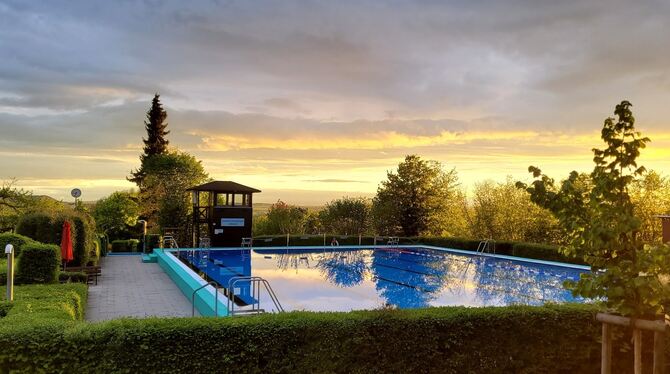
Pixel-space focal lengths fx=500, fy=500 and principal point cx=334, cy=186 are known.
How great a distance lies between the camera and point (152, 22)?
12547 mm

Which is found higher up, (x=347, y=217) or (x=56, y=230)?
(x=347, y=217)

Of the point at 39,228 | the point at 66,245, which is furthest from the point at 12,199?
the point at 66,245

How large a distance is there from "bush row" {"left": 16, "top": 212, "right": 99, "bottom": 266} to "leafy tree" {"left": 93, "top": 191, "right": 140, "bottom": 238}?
15.2 meters

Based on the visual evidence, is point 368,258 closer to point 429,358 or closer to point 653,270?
point 429,358

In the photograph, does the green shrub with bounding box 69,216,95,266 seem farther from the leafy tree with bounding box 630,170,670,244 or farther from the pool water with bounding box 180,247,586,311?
the leafy tree with bounding box 630,170,670,244

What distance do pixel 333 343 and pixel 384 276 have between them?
478 inches

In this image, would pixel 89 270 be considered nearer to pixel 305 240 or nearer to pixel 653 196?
pixel 305 240

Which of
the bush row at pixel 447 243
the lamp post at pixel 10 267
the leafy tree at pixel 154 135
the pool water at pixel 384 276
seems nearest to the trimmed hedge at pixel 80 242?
the pool water at pixel 384 276

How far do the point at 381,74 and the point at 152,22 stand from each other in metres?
6.88

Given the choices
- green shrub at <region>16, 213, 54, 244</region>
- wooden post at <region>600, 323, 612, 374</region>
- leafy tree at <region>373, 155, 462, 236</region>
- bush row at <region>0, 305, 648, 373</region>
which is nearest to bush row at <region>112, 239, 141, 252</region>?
green shrub at <region>16, 213, 54, 244</region>

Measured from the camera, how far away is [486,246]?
2362 cm

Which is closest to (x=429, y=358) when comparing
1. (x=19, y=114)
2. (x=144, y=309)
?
(x=144, y=309)

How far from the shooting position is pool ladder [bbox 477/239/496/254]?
2327cm

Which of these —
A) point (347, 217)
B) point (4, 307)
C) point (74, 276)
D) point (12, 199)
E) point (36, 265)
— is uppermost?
point (12, 199)
